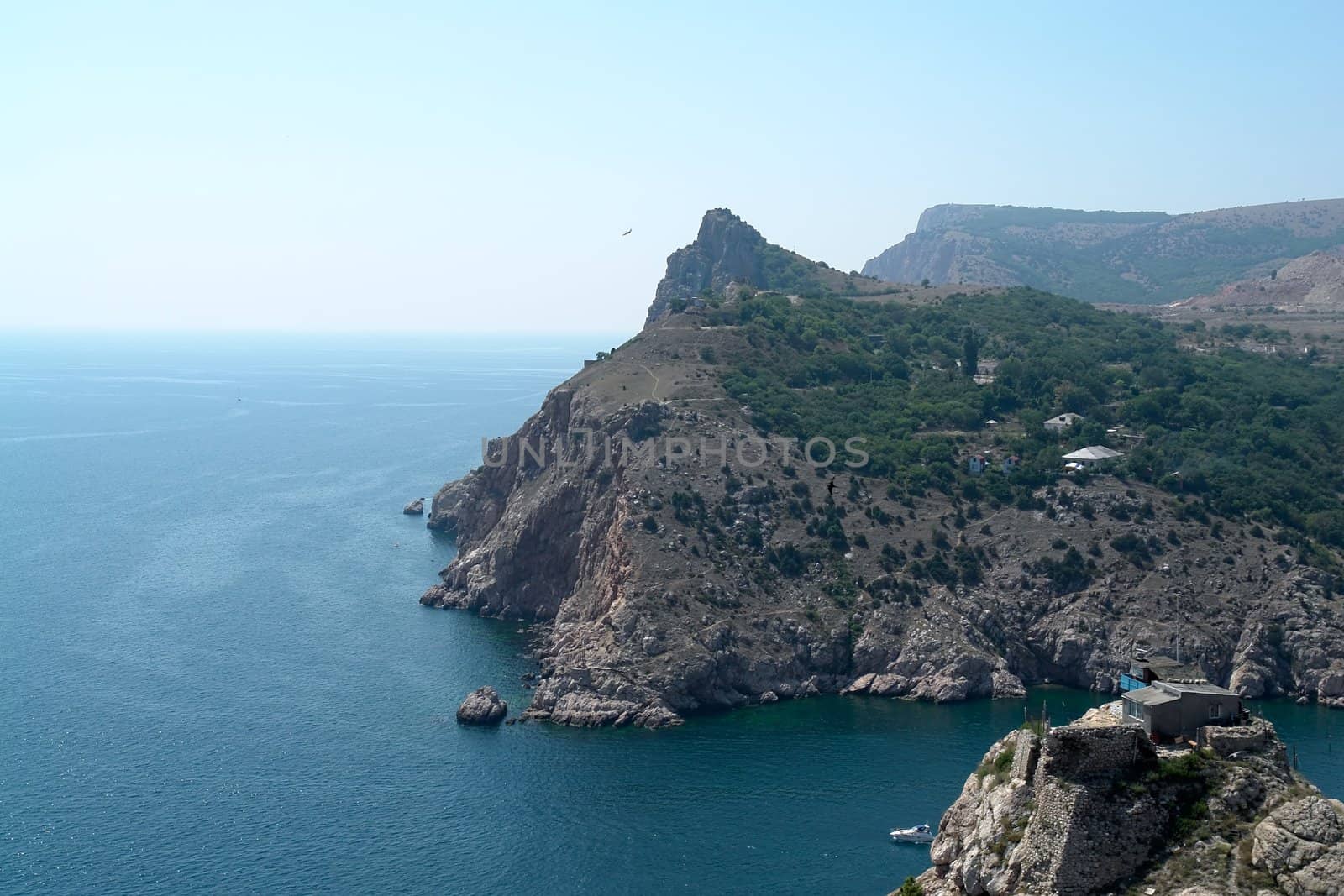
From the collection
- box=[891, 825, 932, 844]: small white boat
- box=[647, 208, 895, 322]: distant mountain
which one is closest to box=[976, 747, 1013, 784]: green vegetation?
box=[891, 825, 932, 844]: small white boat

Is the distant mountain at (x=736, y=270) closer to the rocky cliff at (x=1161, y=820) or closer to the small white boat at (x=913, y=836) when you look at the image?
the small white boat at (x=913, y=836)

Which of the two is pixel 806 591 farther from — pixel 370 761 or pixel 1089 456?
pixel 370 761

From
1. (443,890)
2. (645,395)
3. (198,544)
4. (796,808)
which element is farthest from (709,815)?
(198,544)

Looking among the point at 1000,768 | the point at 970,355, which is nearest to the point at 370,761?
the point at 1000,768

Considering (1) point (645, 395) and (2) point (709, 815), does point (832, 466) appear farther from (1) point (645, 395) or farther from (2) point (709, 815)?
(2) point (709, 815)

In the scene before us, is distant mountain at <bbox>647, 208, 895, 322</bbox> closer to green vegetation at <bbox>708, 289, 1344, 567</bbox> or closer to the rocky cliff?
green vegetation at <bbox>708, 289, 1344, 567</bbox>

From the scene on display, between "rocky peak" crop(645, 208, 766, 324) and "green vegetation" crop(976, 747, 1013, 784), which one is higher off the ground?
"rocky peak" crop(645, 208, 766, 324)

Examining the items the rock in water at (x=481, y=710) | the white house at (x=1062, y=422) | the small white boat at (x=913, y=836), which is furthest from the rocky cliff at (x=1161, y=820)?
the white house at (x=1062, y=422)
